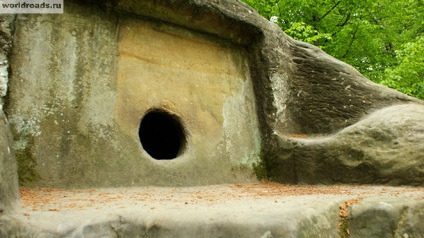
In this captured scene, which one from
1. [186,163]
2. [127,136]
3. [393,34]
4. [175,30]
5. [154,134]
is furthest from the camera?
[393,34]

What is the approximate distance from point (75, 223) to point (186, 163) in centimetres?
245

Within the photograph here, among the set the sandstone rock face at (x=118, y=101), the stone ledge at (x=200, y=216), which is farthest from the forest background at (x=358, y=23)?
the stone ledge at (x=200, y=216)

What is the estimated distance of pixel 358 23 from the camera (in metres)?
12.5

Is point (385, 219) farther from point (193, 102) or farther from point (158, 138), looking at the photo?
point (158, 138)

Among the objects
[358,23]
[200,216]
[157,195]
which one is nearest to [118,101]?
[157,195]

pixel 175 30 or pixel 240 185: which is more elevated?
pixel 175 30

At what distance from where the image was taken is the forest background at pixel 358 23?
1282cm

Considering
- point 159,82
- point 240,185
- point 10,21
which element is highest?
point 10,21

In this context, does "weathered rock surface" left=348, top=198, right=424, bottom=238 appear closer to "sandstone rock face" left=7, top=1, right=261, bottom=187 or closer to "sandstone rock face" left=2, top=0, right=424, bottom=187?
"sandstone rock face" left=2, top=0, right=424, bottom=187

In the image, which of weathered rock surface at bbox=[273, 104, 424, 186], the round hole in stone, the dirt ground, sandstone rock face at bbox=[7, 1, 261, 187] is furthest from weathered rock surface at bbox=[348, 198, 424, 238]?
the round hole in stone

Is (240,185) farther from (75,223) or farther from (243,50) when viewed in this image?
(75,223)

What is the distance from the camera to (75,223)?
2.61m

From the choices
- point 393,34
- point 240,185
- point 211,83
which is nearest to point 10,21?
point 211,83

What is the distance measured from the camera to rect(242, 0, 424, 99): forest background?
12.8 m
